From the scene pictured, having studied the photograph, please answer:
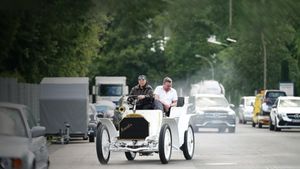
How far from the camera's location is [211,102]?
48.0 metres

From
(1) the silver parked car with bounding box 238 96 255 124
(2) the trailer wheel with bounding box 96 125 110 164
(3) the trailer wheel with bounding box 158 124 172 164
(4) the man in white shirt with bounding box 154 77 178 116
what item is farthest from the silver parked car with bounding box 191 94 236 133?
(3) the trailer wheel with bounding box 158 124 172 164

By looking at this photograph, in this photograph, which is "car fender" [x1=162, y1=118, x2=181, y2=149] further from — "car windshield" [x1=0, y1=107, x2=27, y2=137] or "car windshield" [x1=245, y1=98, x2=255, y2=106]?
"car windshield" [x1=245, y1=98, x2=255, y2=106]

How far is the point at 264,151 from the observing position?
92.5 ft

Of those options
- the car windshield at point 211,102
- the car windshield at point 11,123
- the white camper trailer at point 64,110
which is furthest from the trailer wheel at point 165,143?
the car windshield at point 211,102

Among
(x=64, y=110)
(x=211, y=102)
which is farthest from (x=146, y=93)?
(x=211, y=102)

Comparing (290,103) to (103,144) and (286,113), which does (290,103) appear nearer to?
(286,113)

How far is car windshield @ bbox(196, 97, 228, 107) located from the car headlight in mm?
35392

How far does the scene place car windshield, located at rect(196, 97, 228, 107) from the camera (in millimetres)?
47531

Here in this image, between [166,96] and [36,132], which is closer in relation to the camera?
[36,132]

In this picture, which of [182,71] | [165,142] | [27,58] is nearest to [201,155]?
[165,142]

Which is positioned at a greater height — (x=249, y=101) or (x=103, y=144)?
(x=249, y=101)

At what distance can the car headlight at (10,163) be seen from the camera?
12211 mm

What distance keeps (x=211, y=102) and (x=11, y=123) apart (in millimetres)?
34207

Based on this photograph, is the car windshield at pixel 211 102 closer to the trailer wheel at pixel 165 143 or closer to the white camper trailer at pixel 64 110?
the white camper trailer at pixel 64 110
